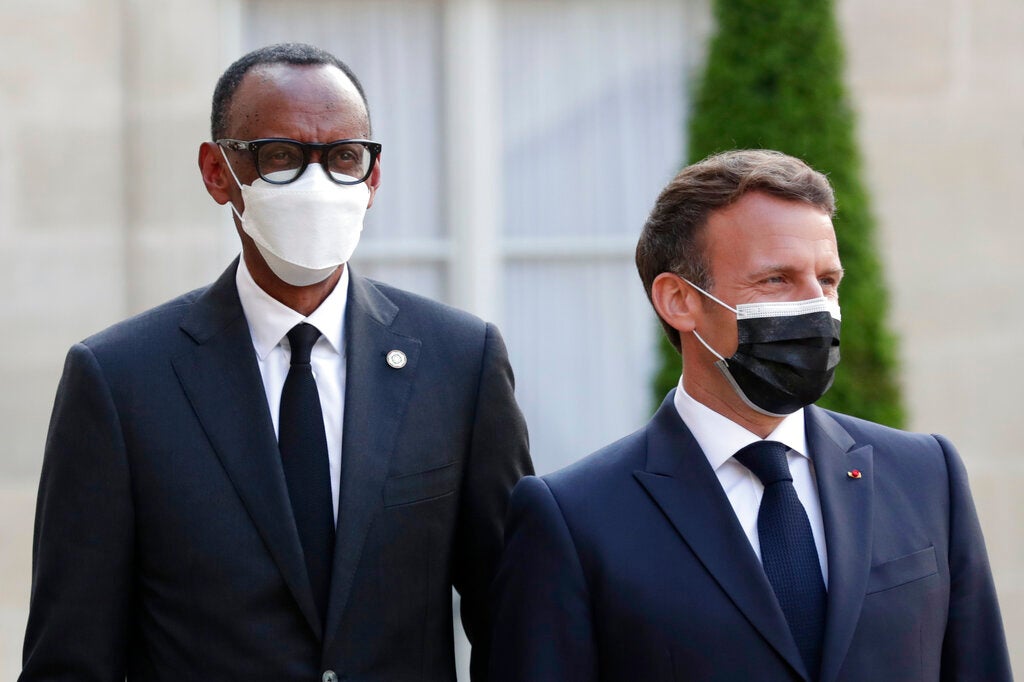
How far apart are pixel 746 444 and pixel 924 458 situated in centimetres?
37

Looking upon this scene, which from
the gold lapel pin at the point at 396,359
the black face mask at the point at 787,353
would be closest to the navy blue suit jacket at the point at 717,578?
the black face mask at the point at 787,353

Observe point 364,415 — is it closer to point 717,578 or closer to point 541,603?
point 541,603

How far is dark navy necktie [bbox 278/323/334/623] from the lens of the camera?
2660mm

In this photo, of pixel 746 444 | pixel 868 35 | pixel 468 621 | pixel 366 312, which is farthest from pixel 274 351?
pixel 868 35

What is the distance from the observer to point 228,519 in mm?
2650

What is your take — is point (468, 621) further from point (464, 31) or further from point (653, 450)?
point (464, 31)

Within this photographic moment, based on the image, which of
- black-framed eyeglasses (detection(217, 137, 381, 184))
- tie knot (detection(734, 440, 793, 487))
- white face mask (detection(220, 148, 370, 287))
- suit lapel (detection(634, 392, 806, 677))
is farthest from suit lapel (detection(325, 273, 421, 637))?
tie knot (detection(734, 440, 793, 487))

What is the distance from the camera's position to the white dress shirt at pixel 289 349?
9.15ft

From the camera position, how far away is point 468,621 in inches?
118

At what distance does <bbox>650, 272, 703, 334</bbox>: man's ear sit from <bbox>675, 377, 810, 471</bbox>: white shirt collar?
0.51 ft

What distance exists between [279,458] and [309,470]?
6cm

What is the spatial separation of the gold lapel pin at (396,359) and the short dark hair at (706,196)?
536mm

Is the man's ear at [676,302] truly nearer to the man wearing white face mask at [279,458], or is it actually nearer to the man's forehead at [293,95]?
the man wearing white face mask at [279,458]

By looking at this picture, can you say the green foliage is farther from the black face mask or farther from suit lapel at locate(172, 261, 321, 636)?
suit lapel at locate(172, 261, 321, 636)
